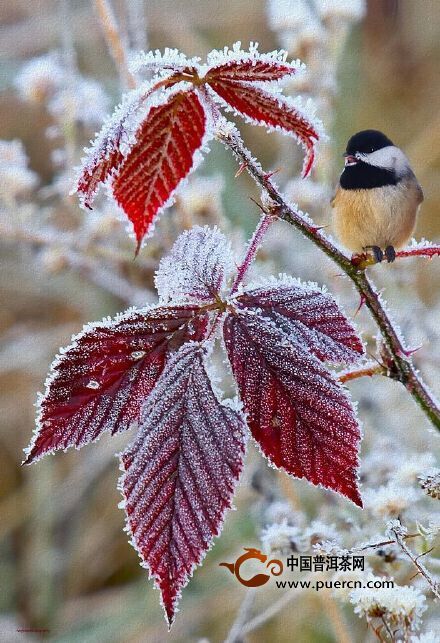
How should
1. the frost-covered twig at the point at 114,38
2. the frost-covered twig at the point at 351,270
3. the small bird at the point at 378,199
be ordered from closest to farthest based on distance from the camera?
the frost-covered twig at the point at 351,270, the small bird at the point at 378,199, the frost-covered twig at the point at 114,38

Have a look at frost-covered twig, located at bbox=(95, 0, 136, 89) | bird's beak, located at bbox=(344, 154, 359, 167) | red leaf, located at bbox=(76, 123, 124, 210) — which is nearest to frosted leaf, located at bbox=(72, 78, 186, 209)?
red leaf, located at bbox=(76, 123, 124, 210)

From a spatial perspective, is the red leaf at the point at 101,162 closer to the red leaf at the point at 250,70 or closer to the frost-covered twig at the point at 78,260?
the red leaf at the point at 250,70

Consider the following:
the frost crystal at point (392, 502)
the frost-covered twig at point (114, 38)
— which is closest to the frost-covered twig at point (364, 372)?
the frost crystal at point (392, 502)

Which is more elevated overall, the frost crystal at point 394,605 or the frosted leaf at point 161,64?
the frosted leaf at point 161,64

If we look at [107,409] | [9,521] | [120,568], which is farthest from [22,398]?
[107,409]

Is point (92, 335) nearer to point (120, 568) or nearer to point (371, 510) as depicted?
point (371, 510)

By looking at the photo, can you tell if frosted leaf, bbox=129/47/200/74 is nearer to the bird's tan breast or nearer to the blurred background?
the bird's tan breast

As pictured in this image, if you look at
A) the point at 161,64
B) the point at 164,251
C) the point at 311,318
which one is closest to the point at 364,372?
the point at 311,318
